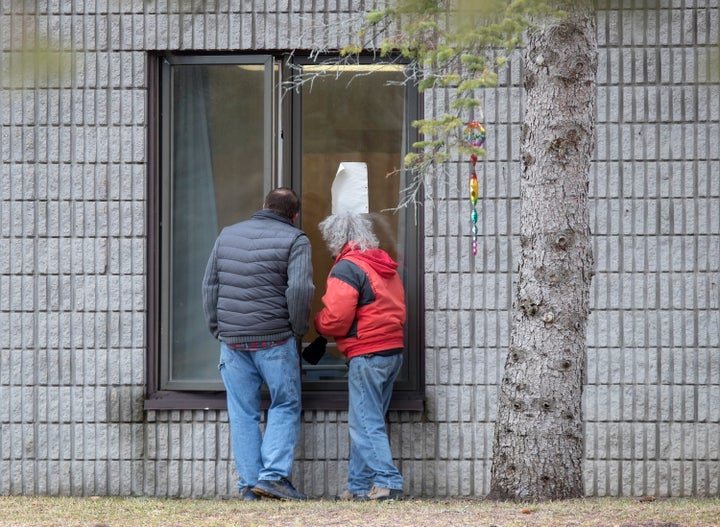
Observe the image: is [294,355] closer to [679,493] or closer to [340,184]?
[340,184]

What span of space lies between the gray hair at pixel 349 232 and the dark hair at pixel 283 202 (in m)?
0.25

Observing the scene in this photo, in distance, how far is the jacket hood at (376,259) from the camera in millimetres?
6699

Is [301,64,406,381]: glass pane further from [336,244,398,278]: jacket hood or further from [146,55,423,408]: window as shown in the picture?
[336,244,398,278]: jacket hood

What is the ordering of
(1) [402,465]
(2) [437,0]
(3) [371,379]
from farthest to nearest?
(1) [402,465] → (3) [371,379] → (2) [437,0]

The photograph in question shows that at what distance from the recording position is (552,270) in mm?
5625

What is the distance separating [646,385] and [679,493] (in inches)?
26.5

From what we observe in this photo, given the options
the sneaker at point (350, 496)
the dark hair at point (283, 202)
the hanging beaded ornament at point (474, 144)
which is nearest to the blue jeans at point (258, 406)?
the sneaker at point (350, 496)

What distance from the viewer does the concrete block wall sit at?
22.9 feet

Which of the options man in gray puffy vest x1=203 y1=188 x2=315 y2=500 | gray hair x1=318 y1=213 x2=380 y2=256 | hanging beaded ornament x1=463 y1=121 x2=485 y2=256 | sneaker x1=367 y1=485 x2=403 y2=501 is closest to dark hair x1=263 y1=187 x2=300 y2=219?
man in gray puffy vest x1=203 y1=188 x2=315 y2=500

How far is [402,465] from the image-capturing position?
23.2 feet

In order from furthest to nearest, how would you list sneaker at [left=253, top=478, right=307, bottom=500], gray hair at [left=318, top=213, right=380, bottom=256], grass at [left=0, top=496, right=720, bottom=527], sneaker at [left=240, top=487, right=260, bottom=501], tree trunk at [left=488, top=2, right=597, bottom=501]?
1. gray hair at [left=318, top=213, right=380, bottom=256]
2. sneaker at [left=240, top=487, right=260, bottom=501]
3. sneaker at [left=253, top=478, right=307, bottom=500]
4. tree trunk at [left=488, top=2, right=597, bottom=501]
5. grass at [left=0, top=496, right=720, bottom=527]

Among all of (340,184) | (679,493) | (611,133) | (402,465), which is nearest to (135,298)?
(340,184)

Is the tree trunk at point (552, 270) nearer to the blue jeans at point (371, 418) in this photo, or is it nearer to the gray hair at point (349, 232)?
the blue jeans at point (371, 418)

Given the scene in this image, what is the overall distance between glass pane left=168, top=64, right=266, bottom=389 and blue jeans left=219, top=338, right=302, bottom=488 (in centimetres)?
60
